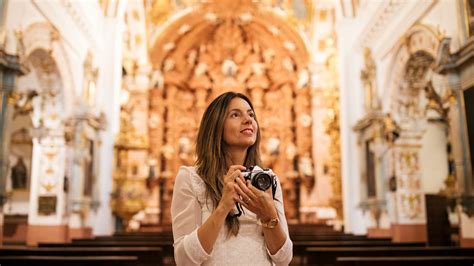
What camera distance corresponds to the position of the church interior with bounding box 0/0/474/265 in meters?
7.48

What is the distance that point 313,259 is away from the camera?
6.66 meters

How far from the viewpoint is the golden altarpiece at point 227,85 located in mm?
20594

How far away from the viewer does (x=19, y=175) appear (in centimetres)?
1584

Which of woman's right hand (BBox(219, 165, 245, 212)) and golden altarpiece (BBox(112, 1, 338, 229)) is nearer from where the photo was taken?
woman's right hand (BBox(219, 165, 245, 212))

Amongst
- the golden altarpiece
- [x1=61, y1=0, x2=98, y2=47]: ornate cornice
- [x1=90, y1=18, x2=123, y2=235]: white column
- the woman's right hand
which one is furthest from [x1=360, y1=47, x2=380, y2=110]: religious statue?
the woman's right hand

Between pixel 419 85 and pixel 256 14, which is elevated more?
pixel 256 14

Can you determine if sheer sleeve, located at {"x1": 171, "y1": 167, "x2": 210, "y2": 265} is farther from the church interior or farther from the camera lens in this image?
the church interior

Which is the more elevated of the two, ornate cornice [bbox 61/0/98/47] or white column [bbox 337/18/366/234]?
ornate cornice [bbox 61/0/98/47]

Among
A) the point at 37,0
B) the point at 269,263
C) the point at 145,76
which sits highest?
the point at 145,76

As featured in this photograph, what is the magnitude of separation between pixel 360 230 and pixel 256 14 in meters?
11.6

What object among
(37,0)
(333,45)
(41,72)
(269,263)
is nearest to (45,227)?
(41,72)

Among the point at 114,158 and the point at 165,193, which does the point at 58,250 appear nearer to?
the point at 114,158

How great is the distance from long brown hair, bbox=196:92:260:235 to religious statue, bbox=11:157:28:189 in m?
15.3

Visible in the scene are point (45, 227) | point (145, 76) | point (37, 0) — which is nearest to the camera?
point (37, 0)
